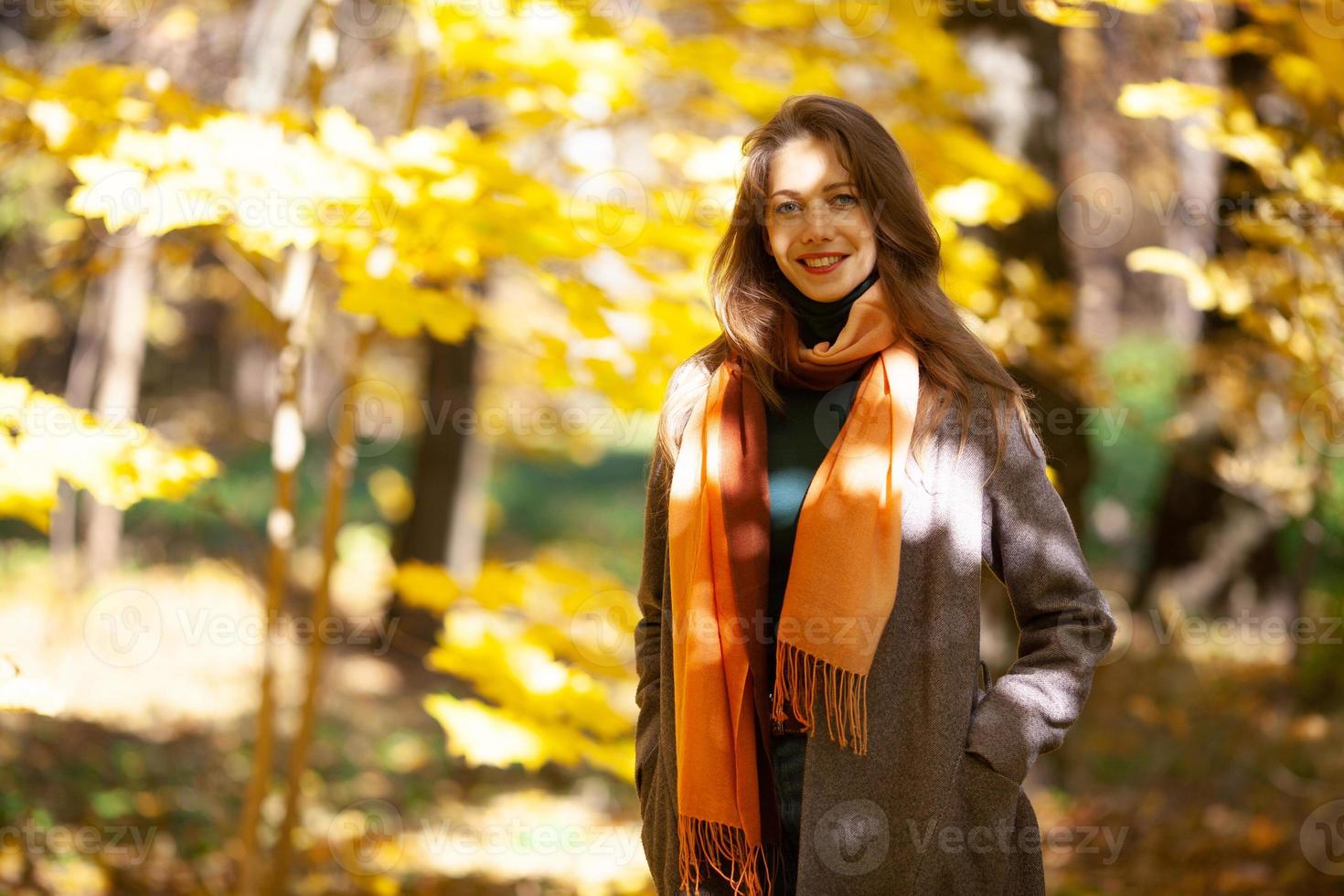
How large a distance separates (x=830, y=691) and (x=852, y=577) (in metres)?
0.18

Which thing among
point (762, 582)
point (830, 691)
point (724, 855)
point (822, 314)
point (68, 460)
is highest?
point (822, 314)

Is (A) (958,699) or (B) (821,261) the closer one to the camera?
(A) (958,699)

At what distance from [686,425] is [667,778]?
2.02 feet

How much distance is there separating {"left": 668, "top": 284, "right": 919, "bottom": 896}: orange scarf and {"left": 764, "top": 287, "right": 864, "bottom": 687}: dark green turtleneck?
1.1 inches

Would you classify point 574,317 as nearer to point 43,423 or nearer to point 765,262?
point 765,262

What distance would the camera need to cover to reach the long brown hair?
184 cm

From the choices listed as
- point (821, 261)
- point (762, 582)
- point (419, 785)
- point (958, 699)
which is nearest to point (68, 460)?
point (762, 582)

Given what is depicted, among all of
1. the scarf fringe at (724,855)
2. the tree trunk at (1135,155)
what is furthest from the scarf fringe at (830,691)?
the tree trunk at (1135,155)

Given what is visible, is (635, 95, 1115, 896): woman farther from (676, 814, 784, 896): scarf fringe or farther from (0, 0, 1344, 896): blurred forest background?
(0, 0, 1344, 896): blurred forest background

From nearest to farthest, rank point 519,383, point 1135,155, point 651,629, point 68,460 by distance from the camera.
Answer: point 651,629, point 68,460, point 519,383, point 1135,155

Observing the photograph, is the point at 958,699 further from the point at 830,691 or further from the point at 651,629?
the point at 651,629

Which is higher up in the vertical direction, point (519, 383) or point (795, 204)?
point (519, 383)

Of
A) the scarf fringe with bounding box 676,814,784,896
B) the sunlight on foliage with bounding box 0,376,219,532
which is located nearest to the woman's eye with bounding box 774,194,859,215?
the scarf fringe with bounding box 676,814,784,896

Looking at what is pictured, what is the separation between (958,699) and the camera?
5.70 ft
